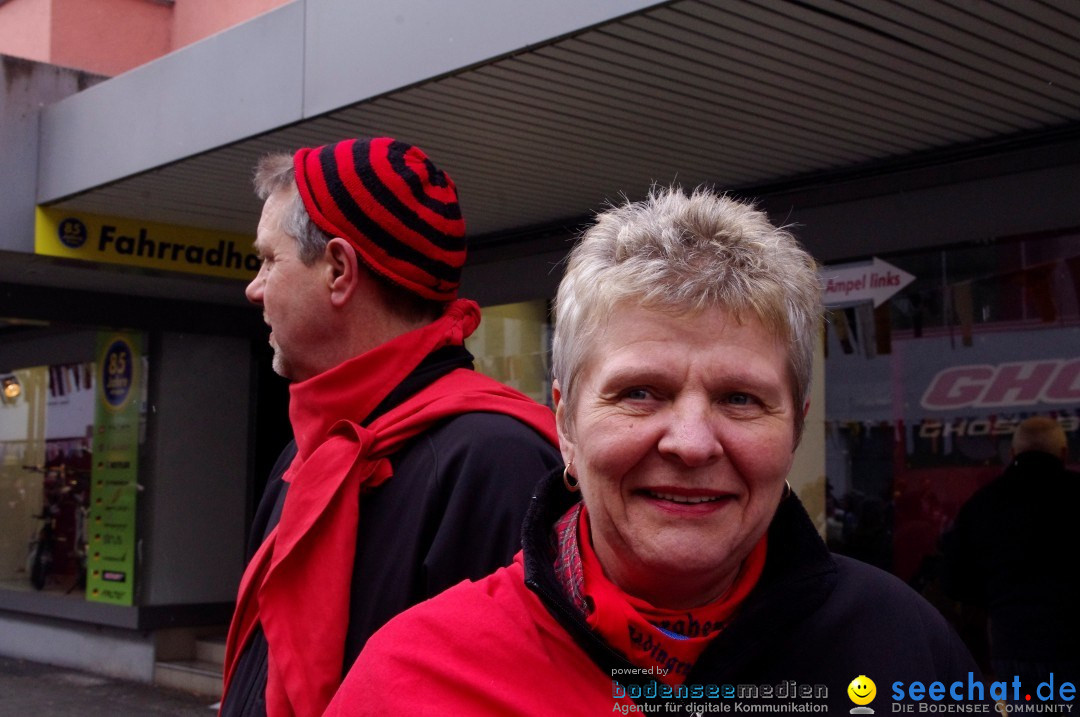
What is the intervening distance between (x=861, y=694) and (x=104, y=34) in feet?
29.5

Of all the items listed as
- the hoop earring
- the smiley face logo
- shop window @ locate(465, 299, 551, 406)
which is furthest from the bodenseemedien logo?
shop window @ locate(465, 299, 551, 406)

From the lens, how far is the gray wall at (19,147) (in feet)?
23.2

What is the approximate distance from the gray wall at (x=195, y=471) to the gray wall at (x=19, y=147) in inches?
99.0

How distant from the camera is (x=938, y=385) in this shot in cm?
598

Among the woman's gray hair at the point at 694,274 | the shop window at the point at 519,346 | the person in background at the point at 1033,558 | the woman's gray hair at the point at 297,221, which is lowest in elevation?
the person in background at the point at 1033,558

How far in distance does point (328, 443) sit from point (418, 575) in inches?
10.8

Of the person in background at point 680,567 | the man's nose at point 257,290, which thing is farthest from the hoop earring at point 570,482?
the man's nose at point 257,290

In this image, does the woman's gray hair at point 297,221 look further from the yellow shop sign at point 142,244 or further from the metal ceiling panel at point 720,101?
the yellow shop sign at point 142,244

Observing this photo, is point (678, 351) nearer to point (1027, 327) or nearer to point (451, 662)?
point (451, 662)

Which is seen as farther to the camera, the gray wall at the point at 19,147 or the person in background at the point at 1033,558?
the gray wall at the point at 19,147

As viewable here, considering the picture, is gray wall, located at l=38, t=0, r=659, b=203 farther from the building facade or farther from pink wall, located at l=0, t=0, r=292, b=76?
pink wall, located at l=0, t=0, r=292, b=76

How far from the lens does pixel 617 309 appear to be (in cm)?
153

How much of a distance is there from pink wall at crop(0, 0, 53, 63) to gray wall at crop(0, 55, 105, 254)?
6.60 feet

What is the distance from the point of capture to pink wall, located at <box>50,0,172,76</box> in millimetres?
9133
